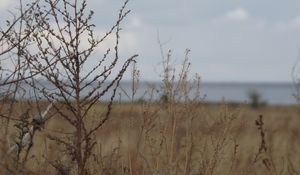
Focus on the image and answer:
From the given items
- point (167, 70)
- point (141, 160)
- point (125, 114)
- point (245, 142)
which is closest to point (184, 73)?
point (167, 70)

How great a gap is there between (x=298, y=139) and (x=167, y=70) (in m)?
7.33

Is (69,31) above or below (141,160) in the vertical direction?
above

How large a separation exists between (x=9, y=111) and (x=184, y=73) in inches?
59.8

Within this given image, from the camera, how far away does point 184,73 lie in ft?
17.0

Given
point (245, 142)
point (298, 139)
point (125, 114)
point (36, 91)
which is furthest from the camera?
point (245, 142)

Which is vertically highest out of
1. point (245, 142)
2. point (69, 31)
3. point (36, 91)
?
point (69, 31)

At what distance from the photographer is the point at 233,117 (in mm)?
5102

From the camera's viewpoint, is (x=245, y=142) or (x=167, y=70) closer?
(x=167, y=70)

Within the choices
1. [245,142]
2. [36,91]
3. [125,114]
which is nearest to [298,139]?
[245,142]

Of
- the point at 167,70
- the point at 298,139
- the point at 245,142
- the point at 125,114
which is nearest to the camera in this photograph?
the point at 167,70

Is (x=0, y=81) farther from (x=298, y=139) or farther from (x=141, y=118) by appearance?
(x=298, y=139)

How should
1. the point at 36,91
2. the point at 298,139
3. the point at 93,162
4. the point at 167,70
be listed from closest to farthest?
1. the point at 36,91
2. the point at 93,162
3. the point at 167,70
4. the point at 298,139

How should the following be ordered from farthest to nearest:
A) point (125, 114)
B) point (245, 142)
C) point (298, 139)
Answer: point (245, 142) → point (298, 139) → point (125, 114)

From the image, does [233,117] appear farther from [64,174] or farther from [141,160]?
[64,174]
